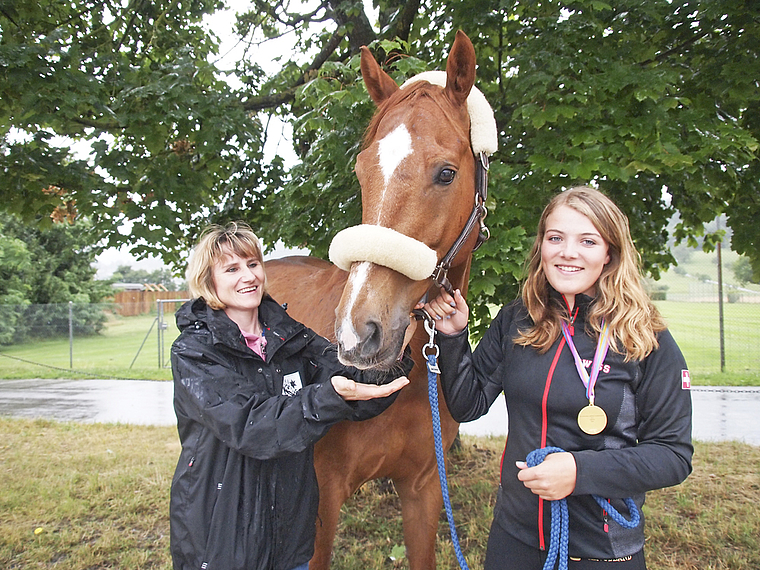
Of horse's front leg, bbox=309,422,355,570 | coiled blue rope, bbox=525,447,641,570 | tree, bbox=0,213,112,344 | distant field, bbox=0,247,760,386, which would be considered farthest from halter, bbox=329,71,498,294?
tree, bbox=0,213,112,344

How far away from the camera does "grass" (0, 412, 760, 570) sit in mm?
3465

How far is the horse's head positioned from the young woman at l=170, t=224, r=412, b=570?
0.19 metres

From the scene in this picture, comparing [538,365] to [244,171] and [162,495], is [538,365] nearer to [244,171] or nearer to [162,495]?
[244,171]

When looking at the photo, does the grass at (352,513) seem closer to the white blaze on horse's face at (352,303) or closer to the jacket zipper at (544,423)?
the jacket zipper at (544,423)

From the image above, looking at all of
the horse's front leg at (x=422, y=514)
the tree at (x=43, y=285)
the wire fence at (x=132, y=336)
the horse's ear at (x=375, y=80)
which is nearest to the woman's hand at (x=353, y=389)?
the horse's front leg at (x=422, y=514)

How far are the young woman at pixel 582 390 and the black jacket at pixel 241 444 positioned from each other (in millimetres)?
459

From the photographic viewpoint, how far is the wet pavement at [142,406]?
6.72 meters

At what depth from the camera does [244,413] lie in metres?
1.50

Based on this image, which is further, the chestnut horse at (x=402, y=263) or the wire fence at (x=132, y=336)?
the wire fence at (x=132, y=336)

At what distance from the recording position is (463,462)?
525 cm

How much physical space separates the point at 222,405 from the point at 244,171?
11.8ft

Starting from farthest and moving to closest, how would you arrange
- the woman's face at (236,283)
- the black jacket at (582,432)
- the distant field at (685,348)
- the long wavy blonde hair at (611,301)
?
1. the distant field at (685,348)
2. the woman's face at (236,283)
3. the long wavy blonde hair at (611,301)
4. the black jacket at (582,432)

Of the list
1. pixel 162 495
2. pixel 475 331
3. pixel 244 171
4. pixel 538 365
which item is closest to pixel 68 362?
pixel 162 495

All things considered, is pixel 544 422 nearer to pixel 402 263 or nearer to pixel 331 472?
pixel 402 263
